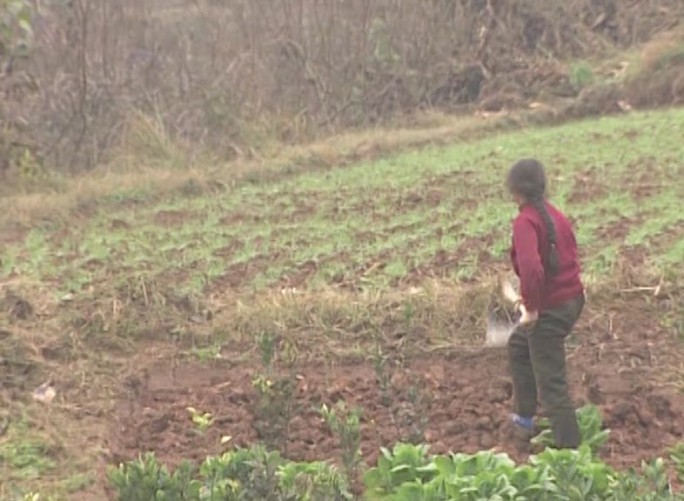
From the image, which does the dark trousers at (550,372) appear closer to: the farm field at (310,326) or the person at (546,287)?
the person at (546,287)

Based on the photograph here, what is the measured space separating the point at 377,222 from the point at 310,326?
9.71ft

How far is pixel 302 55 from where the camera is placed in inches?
637

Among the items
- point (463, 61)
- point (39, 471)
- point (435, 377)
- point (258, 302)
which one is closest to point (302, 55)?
point (463, 61)

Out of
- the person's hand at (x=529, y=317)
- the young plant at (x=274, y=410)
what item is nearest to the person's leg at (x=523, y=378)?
the person's hand at (x=529, y=317)

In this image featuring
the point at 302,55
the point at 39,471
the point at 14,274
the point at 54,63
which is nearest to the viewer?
the point at 39,471

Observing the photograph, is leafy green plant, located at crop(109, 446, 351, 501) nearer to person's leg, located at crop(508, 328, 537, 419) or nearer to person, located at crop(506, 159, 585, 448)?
person, located at crop(506, 159, 585, 448)

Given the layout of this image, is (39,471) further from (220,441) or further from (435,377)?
(435,377)

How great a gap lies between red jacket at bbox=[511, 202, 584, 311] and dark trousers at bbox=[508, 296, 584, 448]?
6 centimetres

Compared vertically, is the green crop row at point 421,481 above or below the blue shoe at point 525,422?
above

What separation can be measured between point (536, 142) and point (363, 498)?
362 inches

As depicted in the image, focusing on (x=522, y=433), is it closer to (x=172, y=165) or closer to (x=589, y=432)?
(x=589, y=432)

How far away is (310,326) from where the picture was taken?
6.74 meters

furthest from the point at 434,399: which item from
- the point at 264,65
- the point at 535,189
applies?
the point at 264,65

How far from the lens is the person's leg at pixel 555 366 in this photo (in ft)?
15.7
